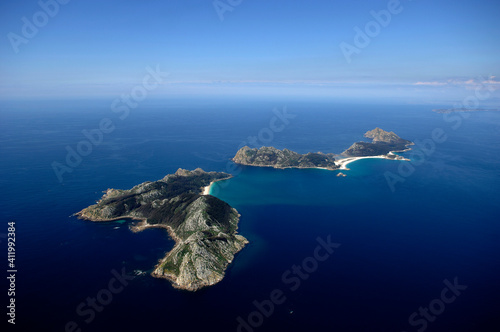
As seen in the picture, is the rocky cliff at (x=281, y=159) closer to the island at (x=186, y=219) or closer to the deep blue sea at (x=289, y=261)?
the island at (x=186, y=219)

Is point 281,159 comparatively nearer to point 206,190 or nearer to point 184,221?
point 206,190

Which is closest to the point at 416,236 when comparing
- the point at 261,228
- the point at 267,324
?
the point at 261,228

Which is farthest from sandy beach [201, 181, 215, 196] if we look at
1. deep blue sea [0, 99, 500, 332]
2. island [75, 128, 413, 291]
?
deep blue sea [0, 99, 500, 332]

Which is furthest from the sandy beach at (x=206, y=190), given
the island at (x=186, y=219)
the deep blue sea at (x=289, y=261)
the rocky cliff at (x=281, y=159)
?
the rocky cliff at (x=281, y=159)

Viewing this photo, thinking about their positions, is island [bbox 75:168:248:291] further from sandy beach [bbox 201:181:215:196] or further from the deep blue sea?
the deep blue sea

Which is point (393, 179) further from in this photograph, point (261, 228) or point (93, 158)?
point (93, 158)

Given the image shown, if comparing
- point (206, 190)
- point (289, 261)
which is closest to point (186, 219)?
point (206, 190)
